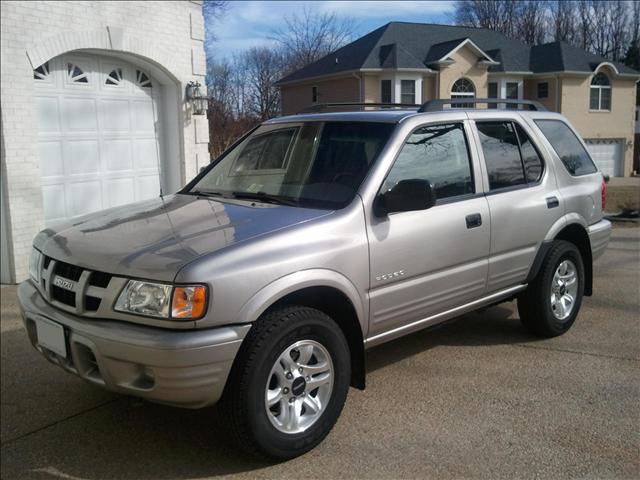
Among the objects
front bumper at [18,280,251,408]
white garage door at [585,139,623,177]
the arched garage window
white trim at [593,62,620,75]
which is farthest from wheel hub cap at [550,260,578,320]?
white garage door at [585,139,623,177]

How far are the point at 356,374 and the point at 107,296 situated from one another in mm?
1494

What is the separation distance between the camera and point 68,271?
→ 3.44m

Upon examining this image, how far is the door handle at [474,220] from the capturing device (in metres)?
4.33

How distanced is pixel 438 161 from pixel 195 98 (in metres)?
6.35

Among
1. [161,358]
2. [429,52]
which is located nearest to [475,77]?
[429,52]

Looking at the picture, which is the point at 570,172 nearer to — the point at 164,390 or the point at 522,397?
the point at 522,397

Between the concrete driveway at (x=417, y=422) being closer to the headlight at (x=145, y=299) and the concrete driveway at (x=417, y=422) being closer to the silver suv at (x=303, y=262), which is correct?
the silver suv at (x=303, y=262)

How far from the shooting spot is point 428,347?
519cm

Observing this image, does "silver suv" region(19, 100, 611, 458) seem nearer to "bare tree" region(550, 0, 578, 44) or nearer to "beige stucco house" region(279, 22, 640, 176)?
"beige stucco house" region(279, 22, 640, 176)

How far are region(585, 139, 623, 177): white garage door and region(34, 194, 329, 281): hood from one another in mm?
34126

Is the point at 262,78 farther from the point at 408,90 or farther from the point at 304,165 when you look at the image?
the point at 304,165

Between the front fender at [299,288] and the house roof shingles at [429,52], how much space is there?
23.2 m

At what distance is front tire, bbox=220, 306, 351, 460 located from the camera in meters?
3.14

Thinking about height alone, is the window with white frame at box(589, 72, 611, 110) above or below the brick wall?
above
